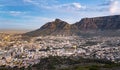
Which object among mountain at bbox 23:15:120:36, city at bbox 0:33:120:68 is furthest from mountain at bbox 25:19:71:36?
city at bbox 0:33:120:68

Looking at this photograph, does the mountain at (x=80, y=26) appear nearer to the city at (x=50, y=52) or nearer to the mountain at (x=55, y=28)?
the mountain at (x=55, y=28)

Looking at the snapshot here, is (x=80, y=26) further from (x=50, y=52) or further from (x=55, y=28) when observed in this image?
(x=50, y=52)

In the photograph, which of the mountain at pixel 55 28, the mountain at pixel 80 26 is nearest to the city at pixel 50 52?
the mountain at pixel 55 28

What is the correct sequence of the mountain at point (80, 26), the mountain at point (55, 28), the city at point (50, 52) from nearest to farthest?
1. the city at point (50, 52)
2. the mountain at point (55, 28)
3. the mountain at point (80, 26)

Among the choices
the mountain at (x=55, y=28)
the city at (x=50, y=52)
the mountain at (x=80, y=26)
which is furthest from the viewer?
the mountain at (x=80, y=26)

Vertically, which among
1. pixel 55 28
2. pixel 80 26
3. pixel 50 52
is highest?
pixel 80 26

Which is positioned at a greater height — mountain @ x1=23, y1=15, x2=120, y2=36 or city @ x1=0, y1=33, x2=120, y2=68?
mountain @ x1=23, y1=15, x2=120, y2=36

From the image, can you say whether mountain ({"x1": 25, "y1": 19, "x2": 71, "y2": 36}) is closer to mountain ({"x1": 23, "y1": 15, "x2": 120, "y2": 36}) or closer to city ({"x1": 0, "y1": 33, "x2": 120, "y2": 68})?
mountain ({"x1": 23, "y1": 15, "x2": 120, "y2": 36})

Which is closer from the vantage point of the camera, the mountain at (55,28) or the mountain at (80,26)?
the mountain at (55,28)

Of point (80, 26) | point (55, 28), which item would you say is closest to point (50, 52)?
point (55, 28)
